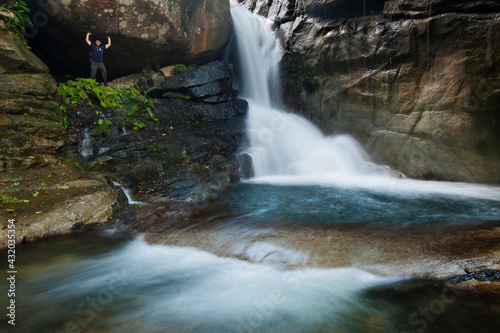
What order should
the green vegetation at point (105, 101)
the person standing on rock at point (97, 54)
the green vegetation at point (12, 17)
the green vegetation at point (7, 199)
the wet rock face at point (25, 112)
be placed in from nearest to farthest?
the green vegetation at point (7, 199)
the wet rock face at point (25, 112)
the green vegetation at point (12, 17)
the green vegetation at point (105, 101)
the person standing on rock at point (97, 54)

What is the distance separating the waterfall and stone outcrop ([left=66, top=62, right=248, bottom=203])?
3.05 feet

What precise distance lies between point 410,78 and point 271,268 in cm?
763

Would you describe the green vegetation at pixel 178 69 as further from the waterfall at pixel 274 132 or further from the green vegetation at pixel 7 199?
the green vegetation at pixel 7 199

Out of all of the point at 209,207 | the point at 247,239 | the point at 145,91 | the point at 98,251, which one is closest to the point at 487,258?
the point at 247,239

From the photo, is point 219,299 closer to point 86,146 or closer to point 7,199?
point 7,199

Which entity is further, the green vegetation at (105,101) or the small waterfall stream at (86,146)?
the green vegetation at (105,101)

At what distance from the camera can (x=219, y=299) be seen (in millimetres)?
3393

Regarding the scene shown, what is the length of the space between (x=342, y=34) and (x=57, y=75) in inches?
439

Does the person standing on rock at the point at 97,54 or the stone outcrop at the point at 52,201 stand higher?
the person standing on rock at the point at 97,54

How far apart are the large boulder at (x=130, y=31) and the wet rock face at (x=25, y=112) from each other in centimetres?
244

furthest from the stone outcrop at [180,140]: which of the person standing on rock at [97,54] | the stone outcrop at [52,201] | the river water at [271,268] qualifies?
the person standing on rock at [97,54]

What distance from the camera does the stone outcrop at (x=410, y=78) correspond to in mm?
7113

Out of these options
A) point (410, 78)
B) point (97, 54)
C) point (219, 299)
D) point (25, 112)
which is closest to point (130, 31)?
point (97, 54)

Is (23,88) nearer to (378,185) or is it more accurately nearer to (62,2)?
(62,2)
